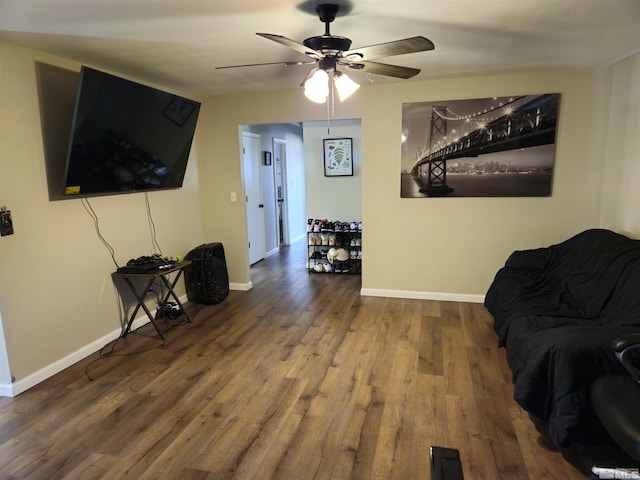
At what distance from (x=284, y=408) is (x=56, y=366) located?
5.79 ft

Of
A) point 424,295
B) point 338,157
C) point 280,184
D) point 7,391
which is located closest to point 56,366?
point 7,391

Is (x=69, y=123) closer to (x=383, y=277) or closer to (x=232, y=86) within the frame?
(x=232, y=86)

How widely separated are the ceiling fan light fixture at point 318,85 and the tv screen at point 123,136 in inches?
56.7

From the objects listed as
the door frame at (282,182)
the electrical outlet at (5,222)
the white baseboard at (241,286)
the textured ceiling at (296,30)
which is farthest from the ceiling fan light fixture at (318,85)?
the door frame at (282,182)

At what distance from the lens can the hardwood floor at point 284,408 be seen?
1978 mm

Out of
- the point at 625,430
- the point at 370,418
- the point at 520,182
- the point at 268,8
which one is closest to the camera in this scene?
the point at 625,430

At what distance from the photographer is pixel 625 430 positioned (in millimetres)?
1561

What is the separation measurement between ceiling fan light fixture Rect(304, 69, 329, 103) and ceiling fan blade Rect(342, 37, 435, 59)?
175 mm

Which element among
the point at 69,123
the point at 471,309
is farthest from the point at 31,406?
the point at 471,309

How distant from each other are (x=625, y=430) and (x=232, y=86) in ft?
13.0

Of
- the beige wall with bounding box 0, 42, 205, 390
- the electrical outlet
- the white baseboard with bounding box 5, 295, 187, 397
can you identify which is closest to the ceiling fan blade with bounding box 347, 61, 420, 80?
the beige wall with bounding box 0, 42, 205, 390

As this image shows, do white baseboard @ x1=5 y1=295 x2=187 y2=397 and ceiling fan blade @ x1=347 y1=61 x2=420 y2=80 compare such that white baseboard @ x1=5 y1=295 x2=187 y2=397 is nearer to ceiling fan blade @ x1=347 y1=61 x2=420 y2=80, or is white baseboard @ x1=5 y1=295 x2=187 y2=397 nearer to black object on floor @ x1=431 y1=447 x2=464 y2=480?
black object on floor @ x1=431 y1=447 x2=464 y2=480

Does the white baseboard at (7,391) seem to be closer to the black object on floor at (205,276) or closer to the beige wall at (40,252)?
the beige wall at (40,252)

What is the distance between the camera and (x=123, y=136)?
3.06 m
